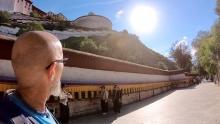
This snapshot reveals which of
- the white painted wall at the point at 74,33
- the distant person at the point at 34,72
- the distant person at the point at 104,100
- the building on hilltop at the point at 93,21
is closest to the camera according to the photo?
the distant person at the point at 34,72

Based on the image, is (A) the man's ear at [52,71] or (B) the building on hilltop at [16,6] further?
(B) the building on hilltop at [16,6]

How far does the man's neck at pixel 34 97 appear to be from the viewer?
5.45 ft

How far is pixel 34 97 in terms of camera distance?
1685 mm

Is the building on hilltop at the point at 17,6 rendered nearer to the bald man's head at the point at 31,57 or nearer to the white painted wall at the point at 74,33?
the white painted wall at the point at 74,33

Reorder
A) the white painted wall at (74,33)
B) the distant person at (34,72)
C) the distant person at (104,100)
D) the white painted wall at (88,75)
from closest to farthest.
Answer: the distant person at (34,72) < the white painted wall at (88,75) < the distant person at (104,100) < the white painted wall at (74,33)

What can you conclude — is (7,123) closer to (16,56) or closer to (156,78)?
(16,56)

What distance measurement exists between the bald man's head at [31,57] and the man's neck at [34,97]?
31 mm

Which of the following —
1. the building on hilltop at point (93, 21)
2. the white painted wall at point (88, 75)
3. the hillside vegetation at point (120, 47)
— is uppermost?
the building on hilltop at point (93, 21)

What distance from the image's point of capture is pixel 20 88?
167 cm

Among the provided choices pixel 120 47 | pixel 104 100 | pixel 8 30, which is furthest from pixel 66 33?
pixel 104 100

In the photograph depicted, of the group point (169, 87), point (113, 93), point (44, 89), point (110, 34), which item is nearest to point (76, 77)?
point (113, 93)

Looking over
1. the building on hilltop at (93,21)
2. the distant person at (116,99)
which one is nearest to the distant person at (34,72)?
the distant person at (116,99)

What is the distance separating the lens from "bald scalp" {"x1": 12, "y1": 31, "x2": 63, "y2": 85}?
1.65m

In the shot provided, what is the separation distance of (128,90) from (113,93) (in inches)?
185
